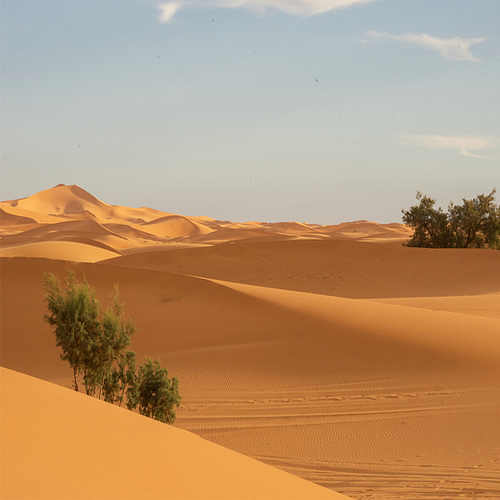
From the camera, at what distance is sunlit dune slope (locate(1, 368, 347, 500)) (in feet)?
13.7

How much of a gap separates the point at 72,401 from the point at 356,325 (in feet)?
35.5

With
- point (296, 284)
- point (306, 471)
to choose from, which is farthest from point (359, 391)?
point (296, 284)

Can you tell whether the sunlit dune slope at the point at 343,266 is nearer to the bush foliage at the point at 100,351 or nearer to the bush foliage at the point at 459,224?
the bush foliage at the point at 459,224

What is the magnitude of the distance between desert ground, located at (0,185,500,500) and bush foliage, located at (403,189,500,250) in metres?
14.9

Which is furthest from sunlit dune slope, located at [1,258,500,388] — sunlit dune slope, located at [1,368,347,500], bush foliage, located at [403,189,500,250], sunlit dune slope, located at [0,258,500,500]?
bush foliage, located at [403,189,500,250]

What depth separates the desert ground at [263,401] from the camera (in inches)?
194

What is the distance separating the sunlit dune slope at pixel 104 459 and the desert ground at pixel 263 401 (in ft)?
0.06

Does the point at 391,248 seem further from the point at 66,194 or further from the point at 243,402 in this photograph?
the point at 66,194

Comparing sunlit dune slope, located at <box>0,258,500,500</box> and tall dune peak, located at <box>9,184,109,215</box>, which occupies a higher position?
tall dune peak, located at <box>9,184,109,215</box>

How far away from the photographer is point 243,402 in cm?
1143

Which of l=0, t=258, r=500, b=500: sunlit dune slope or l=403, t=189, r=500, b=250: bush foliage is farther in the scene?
l=403, t=189, r=500, b=250: bush foliage

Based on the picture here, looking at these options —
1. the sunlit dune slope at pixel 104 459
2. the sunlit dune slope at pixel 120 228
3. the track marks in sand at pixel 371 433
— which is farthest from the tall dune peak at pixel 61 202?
the sunlit dune slope at pixel 104 459

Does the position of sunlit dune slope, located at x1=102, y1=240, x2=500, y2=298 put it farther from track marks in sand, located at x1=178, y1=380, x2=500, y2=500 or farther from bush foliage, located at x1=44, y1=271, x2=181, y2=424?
bush foliage, located at x1=44, y1=271, x2=181, y2=424

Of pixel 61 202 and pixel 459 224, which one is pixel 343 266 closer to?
pixel 459 224
